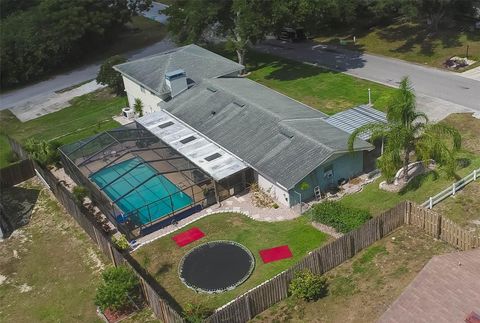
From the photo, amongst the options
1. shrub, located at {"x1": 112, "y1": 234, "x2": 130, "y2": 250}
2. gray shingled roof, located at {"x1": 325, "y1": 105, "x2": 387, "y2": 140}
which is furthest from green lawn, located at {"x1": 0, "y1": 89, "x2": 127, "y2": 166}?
gray shingled roof, located at {"x1": 325, "y1": 105, "x2": 387, "y2": 140}

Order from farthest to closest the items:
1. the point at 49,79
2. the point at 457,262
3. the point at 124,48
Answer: the point at 124,48, the point at 49,79, the point at 457,262

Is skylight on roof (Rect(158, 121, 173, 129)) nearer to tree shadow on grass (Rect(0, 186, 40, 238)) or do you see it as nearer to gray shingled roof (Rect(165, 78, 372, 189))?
gray shingled roof (Rect(165, 78, 372, 189))

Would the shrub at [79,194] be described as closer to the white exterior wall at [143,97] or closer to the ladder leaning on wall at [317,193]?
the white exterior wall at [143,97]

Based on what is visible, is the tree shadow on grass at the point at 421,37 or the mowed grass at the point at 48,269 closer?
the mowed grass at the point at 48,269

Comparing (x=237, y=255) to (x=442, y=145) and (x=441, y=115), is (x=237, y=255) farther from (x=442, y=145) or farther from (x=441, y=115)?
(x=441, y=115)

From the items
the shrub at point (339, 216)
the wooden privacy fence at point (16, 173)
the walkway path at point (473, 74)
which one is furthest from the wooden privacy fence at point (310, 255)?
the walkway path at point (473, 74)

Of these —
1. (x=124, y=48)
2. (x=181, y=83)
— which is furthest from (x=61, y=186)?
(x=124, y=48)

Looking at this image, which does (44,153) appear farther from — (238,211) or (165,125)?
(238,211)

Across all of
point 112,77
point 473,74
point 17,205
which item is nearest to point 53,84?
point 112,77
